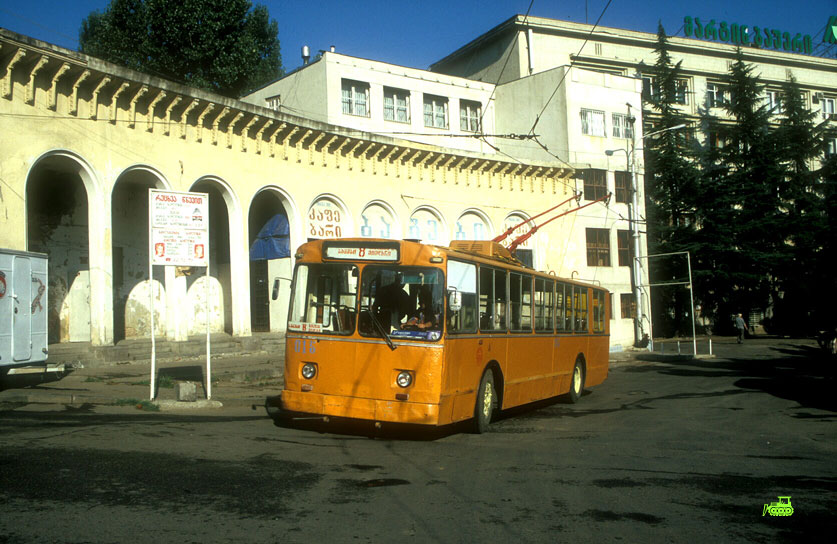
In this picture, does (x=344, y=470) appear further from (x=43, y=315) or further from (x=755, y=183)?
(x=755, y=183)

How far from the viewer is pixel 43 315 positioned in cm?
1475

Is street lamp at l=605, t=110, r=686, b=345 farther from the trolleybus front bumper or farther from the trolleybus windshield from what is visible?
the trolleybus front bumper

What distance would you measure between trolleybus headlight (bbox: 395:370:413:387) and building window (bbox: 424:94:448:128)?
29.3 m

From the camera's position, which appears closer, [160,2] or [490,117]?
[160,2]

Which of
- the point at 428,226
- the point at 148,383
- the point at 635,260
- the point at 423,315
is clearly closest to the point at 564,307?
the point at 423,315

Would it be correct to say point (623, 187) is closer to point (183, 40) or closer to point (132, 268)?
point (183, 40)

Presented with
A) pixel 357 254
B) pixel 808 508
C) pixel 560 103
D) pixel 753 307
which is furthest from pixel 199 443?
pixel 753 307

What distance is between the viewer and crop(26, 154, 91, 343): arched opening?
21125 mm

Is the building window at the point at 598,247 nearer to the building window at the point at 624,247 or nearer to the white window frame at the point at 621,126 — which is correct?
the building window at the point at 624,247


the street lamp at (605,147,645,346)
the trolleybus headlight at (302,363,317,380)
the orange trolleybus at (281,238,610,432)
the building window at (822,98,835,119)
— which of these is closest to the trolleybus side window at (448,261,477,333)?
the orange trolleybus at (281,238,610,432)

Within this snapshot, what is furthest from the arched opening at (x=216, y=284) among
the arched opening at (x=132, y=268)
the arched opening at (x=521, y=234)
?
the arched opening at (x=521, y=234)

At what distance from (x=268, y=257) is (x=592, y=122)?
21.0 meters

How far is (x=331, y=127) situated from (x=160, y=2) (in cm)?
1560

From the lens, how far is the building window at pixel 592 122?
39.0 meters
